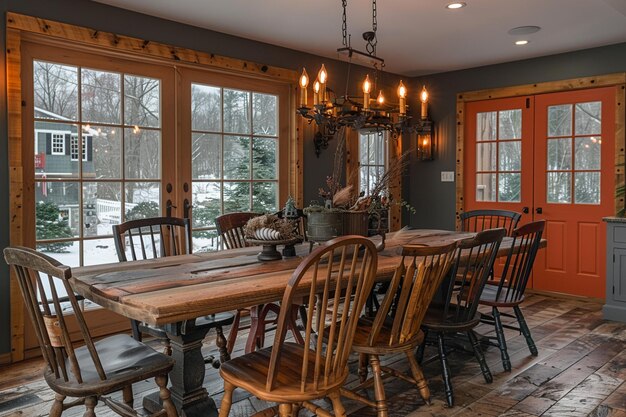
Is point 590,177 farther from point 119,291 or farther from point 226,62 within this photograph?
point 119,291

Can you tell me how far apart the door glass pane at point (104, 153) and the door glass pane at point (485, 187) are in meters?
3.85

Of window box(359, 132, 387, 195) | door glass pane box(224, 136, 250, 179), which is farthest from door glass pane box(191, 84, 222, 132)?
window box(359, 132, 387, 195)

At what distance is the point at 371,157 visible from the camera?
6074mm

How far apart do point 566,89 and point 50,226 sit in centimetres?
475

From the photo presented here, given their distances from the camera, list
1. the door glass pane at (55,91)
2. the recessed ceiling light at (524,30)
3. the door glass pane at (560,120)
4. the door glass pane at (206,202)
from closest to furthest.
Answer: the door glass pane at (55,91) < the recessed ceiling light at (524,30) < the door glass pane at (206,202) < the door glass pane at (560,120)

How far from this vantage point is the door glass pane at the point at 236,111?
4.63 meters

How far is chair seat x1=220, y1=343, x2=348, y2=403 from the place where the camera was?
6.14 feet

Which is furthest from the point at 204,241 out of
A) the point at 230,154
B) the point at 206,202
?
the point at 230,154

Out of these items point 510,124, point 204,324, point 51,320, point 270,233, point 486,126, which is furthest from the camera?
point 486,126

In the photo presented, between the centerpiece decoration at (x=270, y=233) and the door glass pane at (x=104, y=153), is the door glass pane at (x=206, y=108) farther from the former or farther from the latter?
the centerpiece decoration at (x=270, y=233)

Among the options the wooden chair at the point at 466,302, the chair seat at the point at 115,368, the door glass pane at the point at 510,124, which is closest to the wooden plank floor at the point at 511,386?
the wooden chair at the point at 466,302

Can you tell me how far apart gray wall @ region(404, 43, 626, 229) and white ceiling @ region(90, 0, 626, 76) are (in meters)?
0.19

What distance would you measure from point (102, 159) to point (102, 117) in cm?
31

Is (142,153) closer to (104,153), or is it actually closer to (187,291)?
(104,153)
